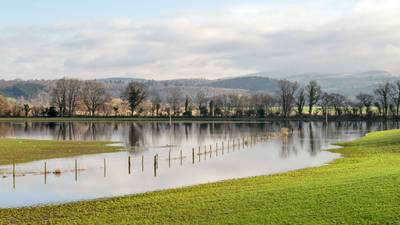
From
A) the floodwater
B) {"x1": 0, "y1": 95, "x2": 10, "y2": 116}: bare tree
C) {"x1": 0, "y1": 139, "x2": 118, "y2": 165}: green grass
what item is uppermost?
{"x1": 0, "y1": 95, "x2": 10, "y2": 116}: bare tree

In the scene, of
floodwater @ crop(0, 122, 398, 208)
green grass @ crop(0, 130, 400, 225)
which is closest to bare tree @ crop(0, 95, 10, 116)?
floodwater @ crop(0, 122, 398, 208)

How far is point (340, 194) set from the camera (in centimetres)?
2564

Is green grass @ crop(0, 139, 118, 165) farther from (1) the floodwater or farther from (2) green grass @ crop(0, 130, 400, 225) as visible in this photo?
(2) green grass @ crop(0, 130, 400, 225)

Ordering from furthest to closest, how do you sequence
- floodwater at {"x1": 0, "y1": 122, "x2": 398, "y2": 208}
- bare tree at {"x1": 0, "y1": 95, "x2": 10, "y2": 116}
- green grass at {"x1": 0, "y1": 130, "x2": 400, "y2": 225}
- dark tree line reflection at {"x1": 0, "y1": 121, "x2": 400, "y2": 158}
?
bare tree at {"x1": 0, "y1": 95, "x2": 10, "y2": 116}
dark tree line reflection at {"x1": 0, "y1": 121, "x2": 400, "y2": 158}
floodwater at {"x1": 0, "y1": 122, "x2": 398, "y2": 208}
green grass at {"x1": 0, "y1": 130, "x2": 400, "y2": 225}

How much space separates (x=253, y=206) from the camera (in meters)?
24.6

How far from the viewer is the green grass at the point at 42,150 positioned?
5466 cm

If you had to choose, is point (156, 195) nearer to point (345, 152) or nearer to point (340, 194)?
point (340, 194)

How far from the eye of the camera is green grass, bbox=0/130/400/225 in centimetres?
2195

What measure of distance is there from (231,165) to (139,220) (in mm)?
29629


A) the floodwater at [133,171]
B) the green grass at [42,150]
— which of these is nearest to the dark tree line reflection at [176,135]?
the floodwater at [133,171]

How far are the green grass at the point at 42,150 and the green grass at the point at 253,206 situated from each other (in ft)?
85.6

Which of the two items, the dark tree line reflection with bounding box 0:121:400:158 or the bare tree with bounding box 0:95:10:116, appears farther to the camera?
the bare tree with bounding box 0:95:10:116

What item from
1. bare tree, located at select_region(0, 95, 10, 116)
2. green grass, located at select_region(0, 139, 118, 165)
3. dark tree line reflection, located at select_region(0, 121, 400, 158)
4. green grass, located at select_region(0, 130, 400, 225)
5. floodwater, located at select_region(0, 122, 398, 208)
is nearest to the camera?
green grass, located at select_region(0, 130, 400, 225)

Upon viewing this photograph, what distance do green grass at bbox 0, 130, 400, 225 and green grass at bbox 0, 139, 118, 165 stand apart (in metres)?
26.1
